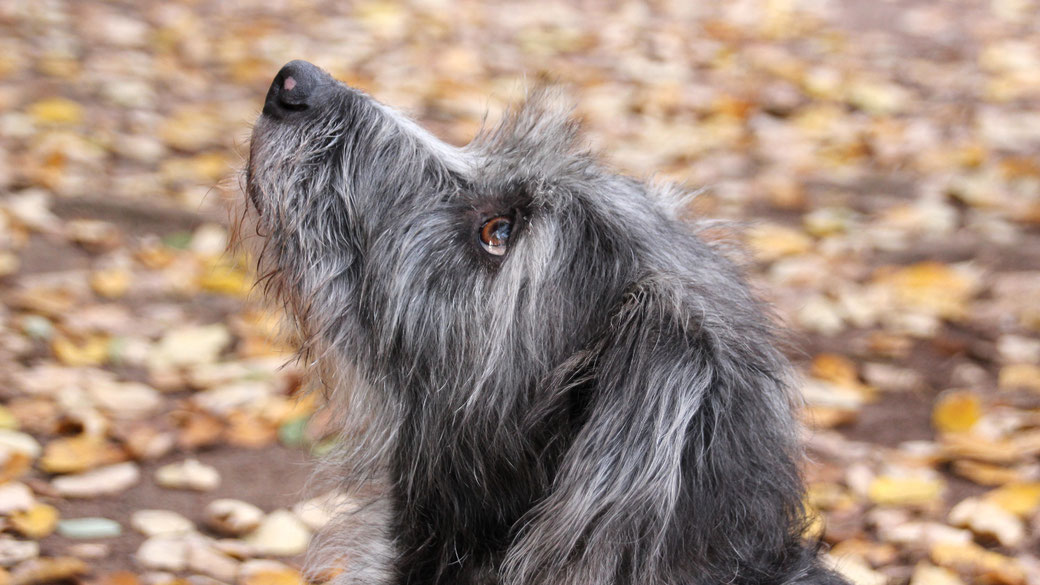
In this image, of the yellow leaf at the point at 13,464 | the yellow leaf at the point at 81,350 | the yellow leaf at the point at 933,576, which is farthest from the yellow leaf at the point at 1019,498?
the yellow leaf at the point at 81,350

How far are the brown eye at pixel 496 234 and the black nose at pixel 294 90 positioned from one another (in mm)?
710

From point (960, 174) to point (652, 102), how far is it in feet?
8.12

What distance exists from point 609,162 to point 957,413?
93.1 inches

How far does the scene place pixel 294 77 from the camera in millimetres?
3275

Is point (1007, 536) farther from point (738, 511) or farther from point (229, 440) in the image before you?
point (229, 440)

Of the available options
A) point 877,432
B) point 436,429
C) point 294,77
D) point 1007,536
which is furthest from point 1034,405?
point 294,77

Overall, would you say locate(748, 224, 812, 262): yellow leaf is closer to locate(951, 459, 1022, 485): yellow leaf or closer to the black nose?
locate(951, 459, 1022, 485): yellow leaf

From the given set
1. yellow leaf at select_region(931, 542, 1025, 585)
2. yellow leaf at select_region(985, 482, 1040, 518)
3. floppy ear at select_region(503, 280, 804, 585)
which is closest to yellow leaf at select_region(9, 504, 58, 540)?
floppy ear at select_region(503, 280, 804, 585)

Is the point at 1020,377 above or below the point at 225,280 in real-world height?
below

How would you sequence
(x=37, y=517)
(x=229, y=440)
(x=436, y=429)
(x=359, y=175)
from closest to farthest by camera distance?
(x=436, y=429) → (x=359, y=175) → (x=37, y=517) → (x=229, y=440)

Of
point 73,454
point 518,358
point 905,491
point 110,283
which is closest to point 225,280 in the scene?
point 110,283

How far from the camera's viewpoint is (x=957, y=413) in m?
4.86

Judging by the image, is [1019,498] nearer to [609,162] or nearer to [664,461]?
[609,162]

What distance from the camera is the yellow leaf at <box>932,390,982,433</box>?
4.80 metres
